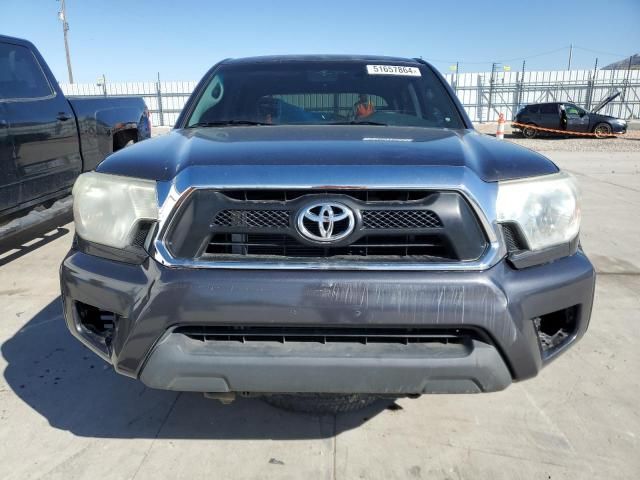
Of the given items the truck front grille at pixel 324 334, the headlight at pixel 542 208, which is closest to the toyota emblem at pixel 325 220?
the truck front grille at pixel 324 334

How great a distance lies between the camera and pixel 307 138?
83.4 inches

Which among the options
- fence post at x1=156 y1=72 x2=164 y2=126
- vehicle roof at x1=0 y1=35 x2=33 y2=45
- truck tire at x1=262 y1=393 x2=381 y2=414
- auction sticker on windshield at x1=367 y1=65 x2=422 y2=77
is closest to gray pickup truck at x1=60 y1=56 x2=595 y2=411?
truck tire at x1=262 y1=393 x2=381 y2=414

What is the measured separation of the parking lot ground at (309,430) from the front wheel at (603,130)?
2052cm

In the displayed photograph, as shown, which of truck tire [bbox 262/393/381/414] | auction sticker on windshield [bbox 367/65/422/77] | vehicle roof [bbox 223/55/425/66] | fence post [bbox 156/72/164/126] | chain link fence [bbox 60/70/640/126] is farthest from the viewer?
chain link fence [bbox 60/70/640/126]

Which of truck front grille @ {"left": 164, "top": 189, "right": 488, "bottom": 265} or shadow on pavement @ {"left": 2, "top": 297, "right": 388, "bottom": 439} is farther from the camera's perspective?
shadow on pavement @ {"left": 2, "top": 297, "right": 388, "bottom": 439}

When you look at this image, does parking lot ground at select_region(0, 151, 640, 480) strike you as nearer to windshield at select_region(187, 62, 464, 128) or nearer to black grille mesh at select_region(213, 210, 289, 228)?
black grille mesh at select_region(213, 210, 289, 228)

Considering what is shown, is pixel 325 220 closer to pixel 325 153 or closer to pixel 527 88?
pixel 325 153

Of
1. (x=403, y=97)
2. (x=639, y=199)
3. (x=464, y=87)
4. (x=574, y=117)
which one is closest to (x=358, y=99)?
(x=403, y=97)

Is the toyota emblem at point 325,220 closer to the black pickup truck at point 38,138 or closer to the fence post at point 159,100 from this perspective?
the black pickup truck at point 38,138

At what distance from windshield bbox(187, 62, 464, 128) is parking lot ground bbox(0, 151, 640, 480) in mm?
1528

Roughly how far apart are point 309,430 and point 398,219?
1.16 m

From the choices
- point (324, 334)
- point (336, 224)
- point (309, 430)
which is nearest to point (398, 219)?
point (336, 224)

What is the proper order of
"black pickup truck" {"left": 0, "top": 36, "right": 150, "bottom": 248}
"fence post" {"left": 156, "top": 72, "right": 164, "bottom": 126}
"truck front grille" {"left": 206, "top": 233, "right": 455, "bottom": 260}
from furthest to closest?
1. "fence post" {"left": 156, "top": 72, "right": 164, "bottom": 126}
2. "black pickup truck" {"left": 0, "top": 36, "right": 150, "bottom": 248}
3. "truck front grille" {"left": 206, "top": 233, "right": 455, "bottom": 260}

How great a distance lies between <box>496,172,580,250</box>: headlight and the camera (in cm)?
179
